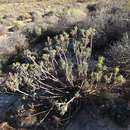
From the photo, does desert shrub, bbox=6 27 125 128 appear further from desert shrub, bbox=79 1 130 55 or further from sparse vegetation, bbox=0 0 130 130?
desert shrub, bbox=79 1 130 55

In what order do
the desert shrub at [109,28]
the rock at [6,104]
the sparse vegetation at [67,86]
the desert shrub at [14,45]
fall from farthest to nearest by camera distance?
1. the desert shrub at [14,45]
2. the desert shrub at [109,28]
3. the rock at [6,104]
4. the sparse vegetation at [67,86]

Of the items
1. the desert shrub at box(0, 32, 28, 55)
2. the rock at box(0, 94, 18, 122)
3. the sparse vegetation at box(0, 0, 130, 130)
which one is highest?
the sparse vegetation at box(0, 0, 130, 130)

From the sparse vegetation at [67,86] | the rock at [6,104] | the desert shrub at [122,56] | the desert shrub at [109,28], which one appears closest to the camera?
the sparse vegetation at [67,86]

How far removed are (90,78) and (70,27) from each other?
167 inches

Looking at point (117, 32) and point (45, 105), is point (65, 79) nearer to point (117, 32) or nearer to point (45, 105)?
point (45, 105)

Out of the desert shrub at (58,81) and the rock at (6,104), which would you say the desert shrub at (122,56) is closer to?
the desert shrub at (58,81)

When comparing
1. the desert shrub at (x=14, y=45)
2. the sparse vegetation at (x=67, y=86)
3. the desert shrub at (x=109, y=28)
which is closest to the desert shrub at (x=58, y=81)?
the sparse vegetation at (x=67, y=86)

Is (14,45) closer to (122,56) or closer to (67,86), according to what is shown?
(67,86)

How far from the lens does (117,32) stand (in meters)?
9.33

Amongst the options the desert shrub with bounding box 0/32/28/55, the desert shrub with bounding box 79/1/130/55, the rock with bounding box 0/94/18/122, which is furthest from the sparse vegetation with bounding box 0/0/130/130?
the desert shrub with bounding box 0/32/28/55

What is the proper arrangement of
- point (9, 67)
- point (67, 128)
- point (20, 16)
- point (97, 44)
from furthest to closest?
point (20, 16), point (9, 67), point (97, 44), point (67, 128)

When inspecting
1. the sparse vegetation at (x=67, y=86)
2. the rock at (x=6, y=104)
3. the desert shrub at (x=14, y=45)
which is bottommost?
the desert shrub at (x=14, y=45)

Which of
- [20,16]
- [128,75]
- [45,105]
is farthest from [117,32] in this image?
[20,16]

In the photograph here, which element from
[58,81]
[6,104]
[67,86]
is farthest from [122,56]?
[6,104]
